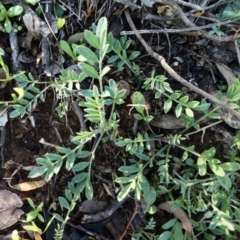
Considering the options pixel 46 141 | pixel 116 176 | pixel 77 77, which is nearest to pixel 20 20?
pixel 77 77

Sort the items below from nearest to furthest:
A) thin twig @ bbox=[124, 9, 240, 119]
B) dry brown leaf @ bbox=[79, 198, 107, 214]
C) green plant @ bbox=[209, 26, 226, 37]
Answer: thin twig @ bbox=[124, 9, 240, 119] → green plant @ bbox=[209, 26, 226, 37] → dry brown leaf @ bbox=[79, 198, 107, 214]

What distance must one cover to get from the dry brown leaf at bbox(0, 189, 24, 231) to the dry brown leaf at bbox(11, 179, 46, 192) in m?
0.03

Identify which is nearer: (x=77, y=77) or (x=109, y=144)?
(x=77, y=77)

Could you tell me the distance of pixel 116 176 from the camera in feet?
6.19

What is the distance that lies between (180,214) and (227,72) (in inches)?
24.5

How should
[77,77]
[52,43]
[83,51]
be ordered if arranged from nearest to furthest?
[83,51]
[77,77]
[52,43]

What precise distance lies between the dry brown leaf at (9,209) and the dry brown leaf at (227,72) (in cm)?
100

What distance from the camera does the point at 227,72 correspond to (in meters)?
1.87

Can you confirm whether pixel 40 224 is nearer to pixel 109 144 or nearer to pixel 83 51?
pixel 109 144

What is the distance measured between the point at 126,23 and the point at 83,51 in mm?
343

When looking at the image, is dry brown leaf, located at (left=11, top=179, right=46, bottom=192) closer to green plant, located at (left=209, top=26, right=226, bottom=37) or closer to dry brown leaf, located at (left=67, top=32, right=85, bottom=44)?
dry brown leaf, located at (left=67, top=32, right=85, bottom=44)

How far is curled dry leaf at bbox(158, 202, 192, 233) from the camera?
1.84 meters

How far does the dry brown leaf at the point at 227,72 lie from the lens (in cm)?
186

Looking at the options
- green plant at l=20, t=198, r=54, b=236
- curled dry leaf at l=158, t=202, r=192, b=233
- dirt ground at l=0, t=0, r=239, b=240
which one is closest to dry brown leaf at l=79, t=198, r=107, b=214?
dirt ground at l=0, t=0, r=239, b=240
